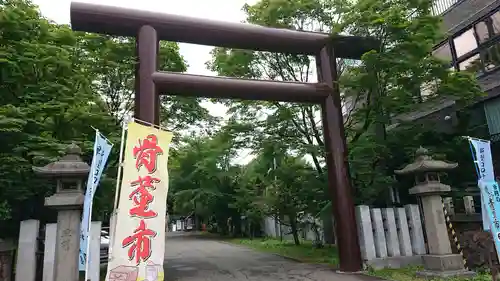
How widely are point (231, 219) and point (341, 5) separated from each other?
2280 cm

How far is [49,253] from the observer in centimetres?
841

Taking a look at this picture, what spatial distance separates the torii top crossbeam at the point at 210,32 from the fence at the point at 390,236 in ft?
17.7

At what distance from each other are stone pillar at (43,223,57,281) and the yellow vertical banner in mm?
3410

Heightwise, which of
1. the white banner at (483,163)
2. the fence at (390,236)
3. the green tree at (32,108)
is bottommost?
the fence at (390,236)

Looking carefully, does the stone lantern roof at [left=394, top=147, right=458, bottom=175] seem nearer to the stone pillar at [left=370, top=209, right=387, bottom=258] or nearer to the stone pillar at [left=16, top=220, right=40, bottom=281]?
the stone pillar at [left=370, top=209, right=387, bottom=258]

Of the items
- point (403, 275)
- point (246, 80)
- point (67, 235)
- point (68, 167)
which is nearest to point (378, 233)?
point (403, 275)

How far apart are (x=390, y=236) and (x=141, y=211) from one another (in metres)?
8.37

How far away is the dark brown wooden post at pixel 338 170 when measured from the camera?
10.9 m

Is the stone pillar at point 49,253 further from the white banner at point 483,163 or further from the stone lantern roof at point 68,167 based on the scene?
the white banner at point 483,163

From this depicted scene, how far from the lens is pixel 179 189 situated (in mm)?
31281

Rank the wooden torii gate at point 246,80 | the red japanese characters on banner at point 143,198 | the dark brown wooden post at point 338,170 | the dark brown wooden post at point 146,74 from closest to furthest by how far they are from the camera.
Answer: the red japanese characters on banner at point 143,198 < the dark brown wooden post at point 146,74 < the wooden torii gate at point 246,80 < the dark brown wooden post at point 338,170

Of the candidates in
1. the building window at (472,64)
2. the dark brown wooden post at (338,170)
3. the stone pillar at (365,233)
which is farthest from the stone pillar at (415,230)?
the building window at (472,64)

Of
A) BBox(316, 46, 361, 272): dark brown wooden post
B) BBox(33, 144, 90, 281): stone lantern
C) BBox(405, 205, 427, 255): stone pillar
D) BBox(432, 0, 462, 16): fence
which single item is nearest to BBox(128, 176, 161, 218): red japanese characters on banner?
BBox(33, 144, 90, 281): stone lantern

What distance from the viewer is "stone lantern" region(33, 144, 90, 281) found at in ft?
25.5
